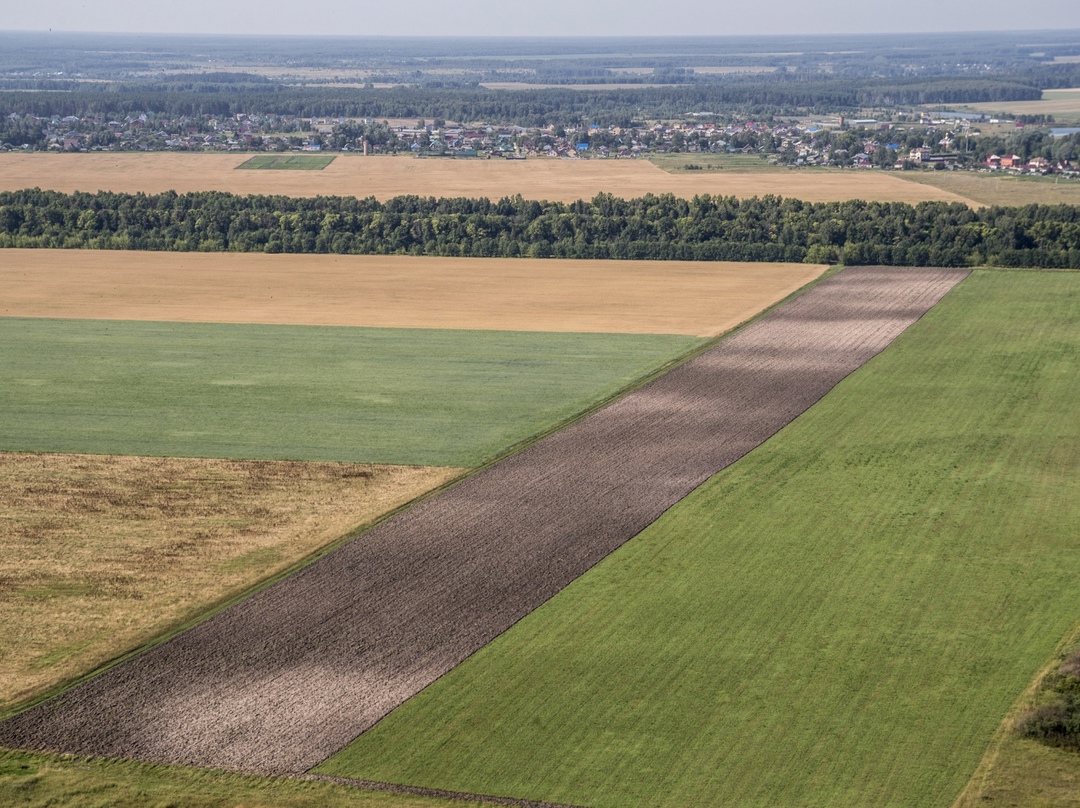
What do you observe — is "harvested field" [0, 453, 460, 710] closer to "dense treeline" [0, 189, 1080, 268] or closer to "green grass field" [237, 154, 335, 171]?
"dense treeline" [0, 189, 1080, 268]

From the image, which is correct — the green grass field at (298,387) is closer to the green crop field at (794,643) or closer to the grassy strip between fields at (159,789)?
the green crop field at (794,643)

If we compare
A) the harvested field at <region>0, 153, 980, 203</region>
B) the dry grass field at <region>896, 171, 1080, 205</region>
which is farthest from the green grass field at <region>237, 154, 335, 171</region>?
the dry grass field at <region>896, 171, 1080, 205</region>

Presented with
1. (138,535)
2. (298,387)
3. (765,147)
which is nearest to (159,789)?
(138,535)

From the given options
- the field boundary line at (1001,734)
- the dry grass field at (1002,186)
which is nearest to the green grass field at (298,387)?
the field boundary line at (1001,734)

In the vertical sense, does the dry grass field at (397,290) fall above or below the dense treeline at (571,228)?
below

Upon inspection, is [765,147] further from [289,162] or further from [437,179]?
[289,162]

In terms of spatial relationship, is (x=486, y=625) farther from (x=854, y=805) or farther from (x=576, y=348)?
(x=576, y=348)
